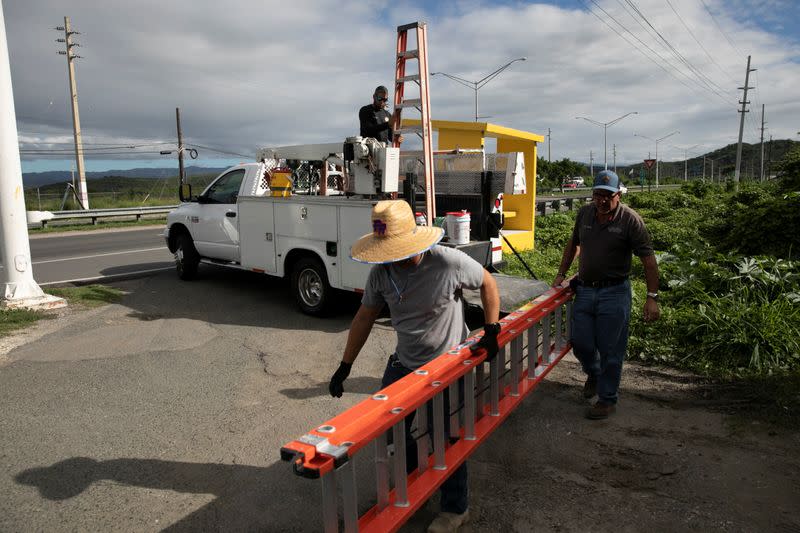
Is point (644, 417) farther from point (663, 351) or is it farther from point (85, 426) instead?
point (85, 426)

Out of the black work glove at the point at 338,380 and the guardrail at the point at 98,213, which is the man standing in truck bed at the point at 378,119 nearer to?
the black work glove at the point at 338,380

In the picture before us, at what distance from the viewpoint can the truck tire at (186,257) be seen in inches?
416

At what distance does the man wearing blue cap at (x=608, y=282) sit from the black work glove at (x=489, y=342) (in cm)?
177

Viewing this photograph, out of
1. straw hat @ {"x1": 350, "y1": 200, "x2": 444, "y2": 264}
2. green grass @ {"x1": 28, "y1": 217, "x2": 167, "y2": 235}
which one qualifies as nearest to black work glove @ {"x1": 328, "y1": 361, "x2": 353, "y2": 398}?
straw hat @ {"x1": 350, "y1": 200, "x2": 444, "y2": 264}

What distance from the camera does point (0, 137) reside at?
331 inches

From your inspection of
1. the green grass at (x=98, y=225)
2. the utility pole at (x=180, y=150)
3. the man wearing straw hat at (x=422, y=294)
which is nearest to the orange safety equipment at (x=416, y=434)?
the man wearing straw hat at (x=422, y=294)

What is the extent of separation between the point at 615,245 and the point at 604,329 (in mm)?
654

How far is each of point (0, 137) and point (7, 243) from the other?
1.51 meters

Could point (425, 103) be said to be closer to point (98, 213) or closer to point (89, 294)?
point (89, 294)

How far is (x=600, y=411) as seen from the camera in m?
4.67

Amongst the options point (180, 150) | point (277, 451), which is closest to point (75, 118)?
point (180, 150)

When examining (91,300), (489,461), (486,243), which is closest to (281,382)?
(489,461)

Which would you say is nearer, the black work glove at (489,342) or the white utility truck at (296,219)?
the black work glove at (489,342)

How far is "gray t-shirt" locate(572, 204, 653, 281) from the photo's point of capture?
4.50 metres
